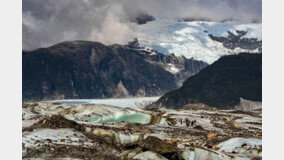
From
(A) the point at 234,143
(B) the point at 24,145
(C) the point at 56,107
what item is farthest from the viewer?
(C) the point at 56,107

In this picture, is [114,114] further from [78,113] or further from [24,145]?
[24,145]

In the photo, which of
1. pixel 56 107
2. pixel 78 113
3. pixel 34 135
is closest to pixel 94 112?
pixel 78 113

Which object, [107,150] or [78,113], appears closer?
[107,150]

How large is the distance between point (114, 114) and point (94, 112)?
437 cm

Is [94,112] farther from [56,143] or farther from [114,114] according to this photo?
[56,143]

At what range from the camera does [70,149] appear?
32719mm

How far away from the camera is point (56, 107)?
97812 millimetres

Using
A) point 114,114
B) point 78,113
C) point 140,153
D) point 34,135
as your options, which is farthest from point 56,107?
point 140,153
